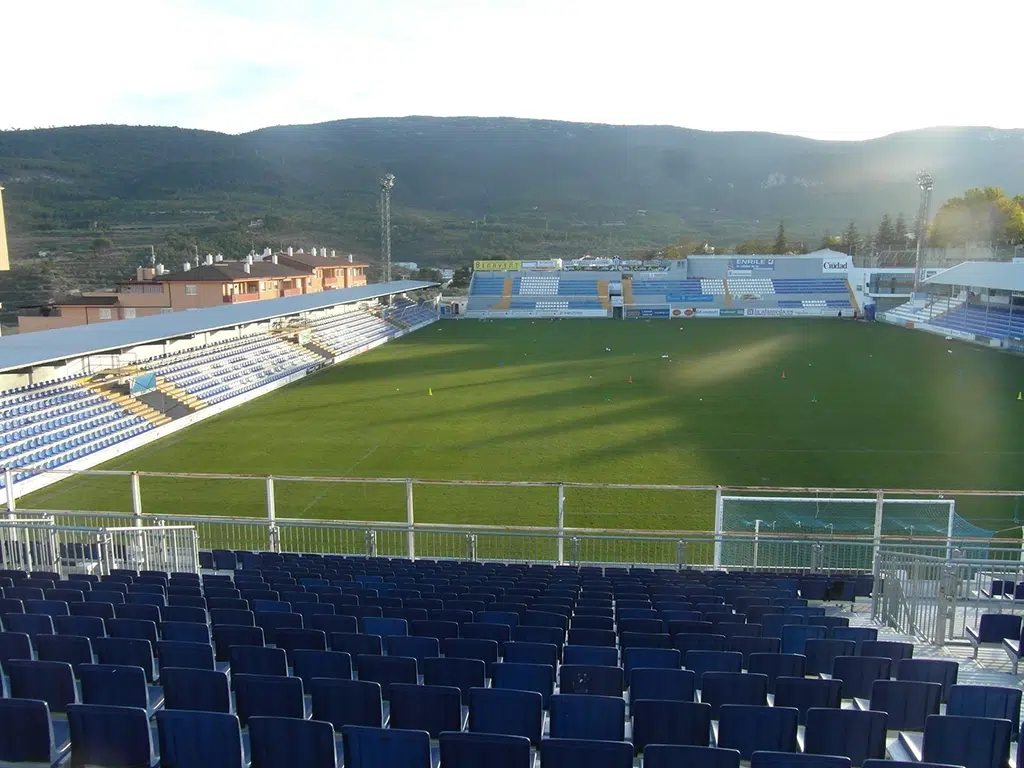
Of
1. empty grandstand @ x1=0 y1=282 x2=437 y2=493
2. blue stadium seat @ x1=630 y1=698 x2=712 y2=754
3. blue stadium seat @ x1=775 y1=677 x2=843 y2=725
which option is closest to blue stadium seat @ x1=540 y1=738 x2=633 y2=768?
blue stadium seat @ x1=630 y1=698 x2=712 y2=754

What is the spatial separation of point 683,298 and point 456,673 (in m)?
72.6

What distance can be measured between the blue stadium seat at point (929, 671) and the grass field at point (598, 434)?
37.5 feet

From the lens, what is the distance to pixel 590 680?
5.23 meters

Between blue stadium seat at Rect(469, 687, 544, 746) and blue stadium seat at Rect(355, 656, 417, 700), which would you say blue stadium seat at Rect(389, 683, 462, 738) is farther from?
blue stadium seat at Rect(355, 656, 417, 700)

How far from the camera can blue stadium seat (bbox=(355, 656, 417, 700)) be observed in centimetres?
524

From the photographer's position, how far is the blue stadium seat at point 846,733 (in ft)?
14.2

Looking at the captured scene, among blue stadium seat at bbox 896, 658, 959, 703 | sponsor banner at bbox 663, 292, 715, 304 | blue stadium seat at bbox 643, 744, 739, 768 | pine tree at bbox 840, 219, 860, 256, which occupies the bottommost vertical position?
sponsor banner at bbox 663, 292, 715, 304

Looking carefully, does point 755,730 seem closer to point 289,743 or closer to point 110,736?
point 289,743

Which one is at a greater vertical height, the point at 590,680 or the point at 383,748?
the point at 383,748

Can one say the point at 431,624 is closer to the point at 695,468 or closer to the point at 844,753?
the point at 844,753

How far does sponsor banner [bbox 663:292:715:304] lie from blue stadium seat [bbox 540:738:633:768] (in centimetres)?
7253

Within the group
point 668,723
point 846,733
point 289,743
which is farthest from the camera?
point 668,723

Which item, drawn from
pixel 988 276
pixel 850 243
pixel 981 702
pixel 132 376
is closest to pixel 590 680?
pixel 981 702

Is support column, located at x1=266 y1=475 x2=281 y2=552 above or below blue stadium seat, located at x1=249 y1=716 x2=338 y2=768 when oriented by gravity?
below
